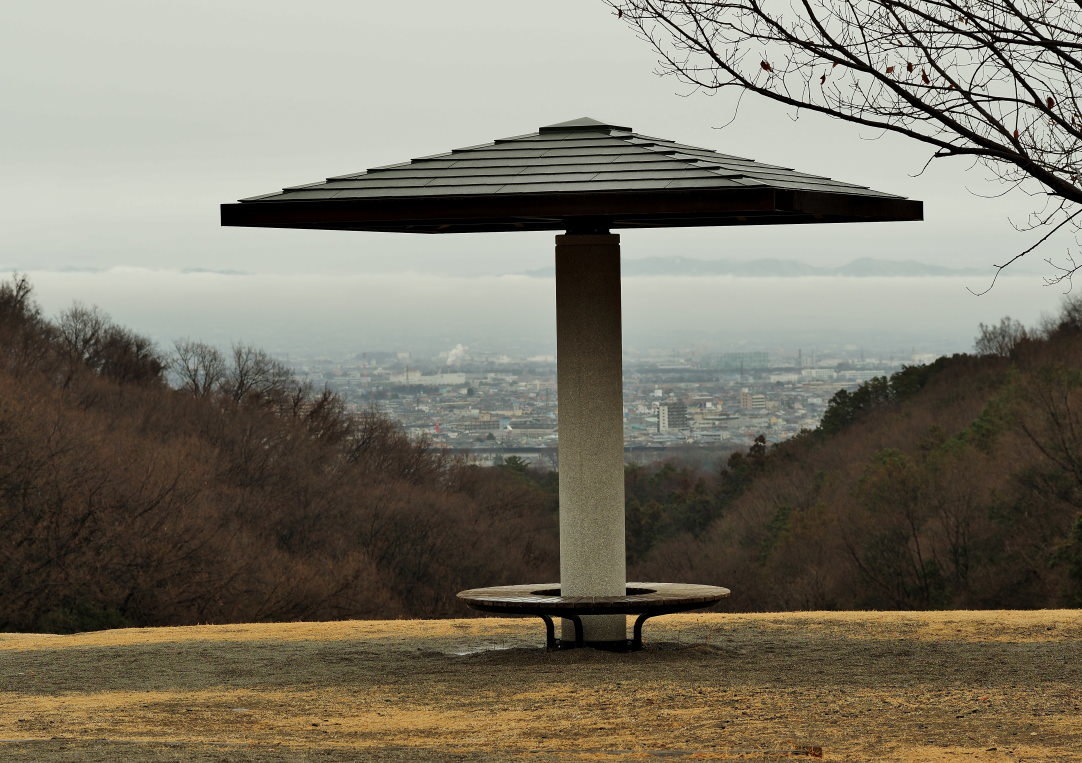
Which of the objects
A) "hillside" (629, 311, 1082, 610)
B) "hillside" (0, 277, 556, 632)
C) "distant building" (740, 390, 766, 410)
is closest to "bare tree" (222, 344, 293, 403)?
"hillside" (0, 277, 556, 632)

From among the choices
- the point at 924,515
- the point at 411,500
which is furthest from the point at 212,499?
the point at 924,515

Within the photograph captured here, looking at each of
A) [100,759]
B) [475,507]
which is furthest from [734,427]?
[100,759]

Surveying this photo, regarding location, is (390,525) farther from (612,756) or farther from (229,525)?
(612,756)

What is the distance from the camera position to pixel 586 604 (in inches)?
405

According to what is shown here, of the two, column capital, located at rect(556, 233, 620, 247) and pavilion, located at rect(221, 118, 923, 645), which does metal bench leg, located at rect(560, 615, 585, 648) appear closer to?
pavilion, located at rect(221, 118, 923, 645)

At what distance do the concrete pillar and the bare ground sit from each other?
2.34ft

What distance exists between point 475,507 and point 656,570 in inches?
349

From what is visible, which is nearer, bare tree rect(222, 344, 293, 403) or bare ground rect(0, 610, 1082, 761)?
bare ground rect(0, 610, 1082, 761)

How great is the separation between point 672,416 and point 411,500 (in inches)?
1380

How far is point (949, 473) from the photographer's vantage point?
51344 mm

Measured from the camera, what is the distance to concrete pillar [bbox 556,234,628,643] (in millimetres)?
10781

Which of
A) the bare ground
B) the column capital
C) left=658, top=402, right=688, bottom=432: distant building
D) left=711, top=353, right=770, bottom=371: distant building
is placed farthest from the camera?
left=711, top=353, right=770, bottom=371: distant building

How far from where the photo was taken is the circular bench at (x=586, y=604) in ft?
33.9

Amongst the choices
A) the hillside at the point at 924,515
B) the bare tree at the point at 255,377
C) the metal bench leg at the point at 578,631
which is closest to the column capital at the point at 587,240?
the metal bench leg at the point at 578,631
